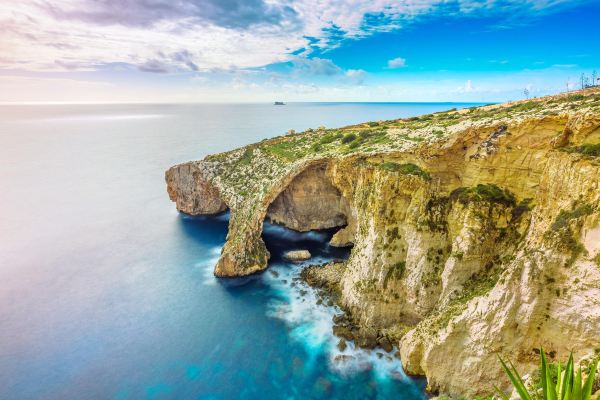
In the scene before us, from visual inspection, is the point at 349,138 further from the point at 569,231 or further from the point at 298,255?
the point at 569,231

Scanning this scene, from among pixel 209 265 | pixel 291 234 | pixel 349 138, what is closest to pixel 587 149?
pixel 349 138

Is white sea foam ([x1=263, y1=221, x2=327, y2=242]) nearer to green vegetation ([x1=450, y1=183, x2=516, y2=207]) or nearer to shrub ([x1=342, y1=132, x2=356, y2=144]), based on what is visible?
shrub ([x1=342, y1=132, x2=356, y2=144])

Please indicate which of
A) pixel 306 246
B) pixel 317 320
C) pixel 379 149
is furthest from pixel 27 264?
pixel 379 149

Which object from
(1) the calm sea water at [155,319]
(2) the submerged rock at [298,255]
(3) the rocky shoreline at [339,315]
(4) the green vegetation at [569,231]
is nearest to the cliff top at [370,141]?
(4) the green vegetation at [569,231]

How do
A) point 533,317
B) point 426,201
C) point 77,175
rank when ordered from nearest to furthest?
point 533,317, point 426,201, point 77,175

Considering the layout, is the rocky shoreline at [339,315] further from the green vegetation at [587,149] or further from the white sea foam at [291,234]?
the green vegetation at [587,149]

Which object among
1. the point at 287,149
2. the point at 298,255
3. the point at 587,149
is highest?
the point at 587,149

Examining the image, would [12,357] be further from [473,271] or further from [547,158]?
[547,158]

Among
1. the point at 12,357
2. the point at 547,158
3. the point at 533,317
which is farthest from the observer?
the point at 12,357
